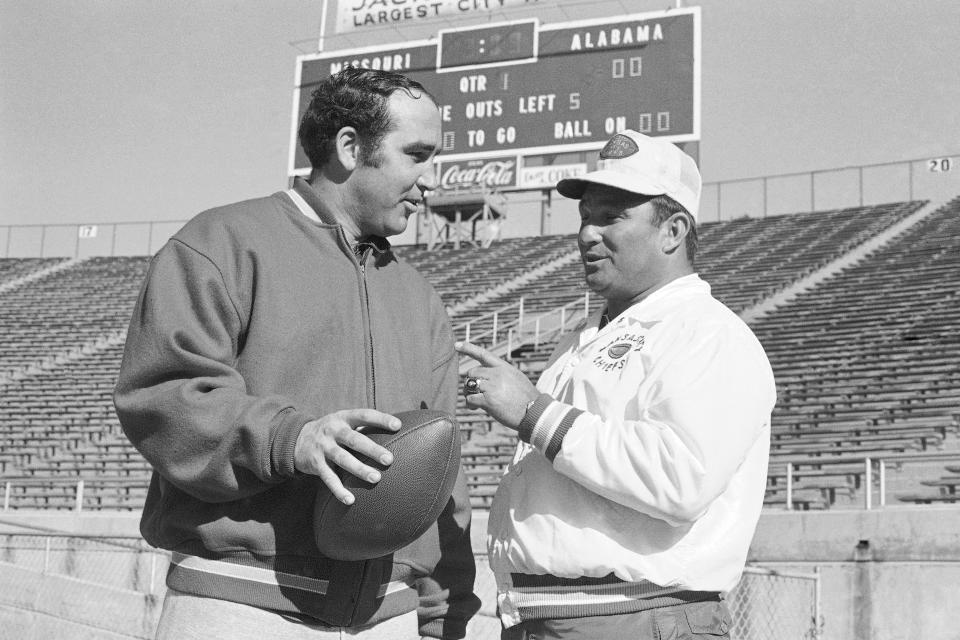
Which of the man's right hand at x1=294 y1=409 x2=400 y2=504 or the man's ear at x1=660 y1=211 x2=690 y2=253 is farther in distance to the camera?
the man's ear at x1=660 y1=211 x2=690 y2=253

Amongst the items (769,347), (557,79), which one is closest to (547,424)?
(769,347)

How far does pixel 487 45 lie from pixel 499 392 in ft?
74.5

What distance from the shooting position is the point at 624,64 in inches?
909

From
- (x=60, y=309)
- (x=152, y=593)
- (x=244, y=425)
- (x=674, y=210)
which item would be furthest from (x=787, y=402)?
(x=60, y=309)

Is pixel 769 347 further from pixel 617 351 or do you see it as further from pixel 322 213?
pixel 322 213

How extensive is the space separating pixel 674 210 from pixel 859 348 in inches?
486

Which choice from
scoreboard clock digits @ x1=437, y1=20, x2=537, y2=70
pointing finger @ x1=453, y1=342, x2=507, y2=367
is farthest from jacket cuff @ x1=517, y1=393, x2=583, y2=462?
scoreboard clock digits @ x1=437, y1=20, x2=537, y2=70

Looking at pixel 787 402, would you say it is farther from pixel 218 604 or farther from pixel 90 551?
pixel 218 604

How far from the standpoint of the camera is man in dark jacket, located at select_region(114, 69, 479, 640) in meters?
2.13

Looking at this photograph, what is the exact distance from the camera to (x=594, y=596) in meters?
2.41

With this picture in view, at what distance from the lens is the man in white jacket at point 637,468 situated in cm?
233

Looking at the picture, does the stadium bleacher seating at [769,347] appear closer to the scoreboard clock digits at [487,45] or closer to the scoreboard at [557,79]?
the scoreboard at [557,79]

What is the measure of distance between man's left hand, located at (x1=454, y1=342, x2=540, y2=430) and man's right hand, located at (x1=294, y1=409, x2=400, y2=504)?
445mm

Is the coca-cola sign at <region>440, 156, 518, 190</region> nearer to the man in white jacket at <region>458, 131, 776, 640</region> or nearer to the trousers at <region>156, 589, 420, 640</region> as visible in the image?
the man in white jacket at <region>458, 131, 776, 640</region>
